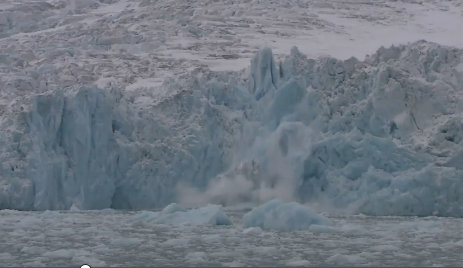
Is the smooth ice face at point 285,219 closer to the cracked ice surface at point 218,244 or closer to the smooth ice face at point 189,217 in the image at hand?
the cracked ice surface at point 218,244

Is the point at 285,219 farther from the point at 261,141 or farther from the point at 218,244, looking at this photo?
the point at 261,141

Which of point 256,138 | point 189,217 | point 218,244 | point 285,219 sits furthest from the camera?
point 256,138

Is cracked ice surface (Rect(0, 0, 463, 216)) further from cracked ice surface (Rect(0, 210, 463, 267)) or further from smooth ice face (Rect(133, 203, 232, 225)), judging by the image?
smooth ice face (Rect(133, 203, 232, 225))

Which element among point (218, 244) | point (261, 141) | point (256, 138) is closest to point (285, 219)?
point (218, 244)

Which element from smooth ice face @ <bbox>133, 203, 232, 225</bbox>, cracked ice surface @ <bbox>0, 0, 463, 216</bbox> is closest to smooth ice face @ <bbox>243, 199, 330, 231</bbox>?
smooth ice face @ <bbox>133, 203, 232, 225</bbox>

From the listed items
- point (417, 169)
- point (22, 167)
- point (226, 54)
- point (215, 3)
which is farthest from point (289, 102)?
point (215, 3)

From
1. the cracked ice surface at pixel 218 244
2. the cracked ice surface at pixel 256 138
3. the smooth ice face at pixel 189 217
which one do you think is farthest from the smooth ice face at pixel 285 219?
the cracked ice surface at pixel 256 138
